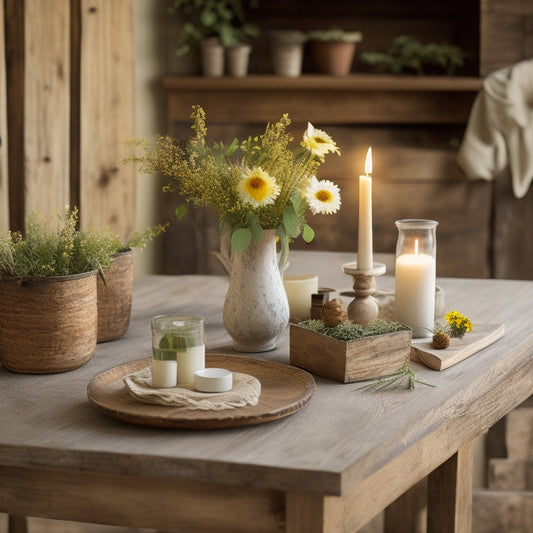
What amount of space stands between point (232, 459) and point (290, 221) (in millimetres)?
524

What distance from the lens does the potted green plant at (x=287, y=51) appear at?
352 cm

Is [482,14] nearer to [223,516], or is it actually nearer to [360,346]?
[360,346]

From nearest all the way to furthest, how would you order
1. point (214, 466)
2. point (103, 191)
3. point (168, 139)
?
1. point (214, 466)
2. point (168, 139)
3. point (103, 191)

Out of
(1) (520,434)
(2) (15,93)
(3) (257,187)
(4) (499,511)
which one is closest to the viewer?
(3) (257,187)

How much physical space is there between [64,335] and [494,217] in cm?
260

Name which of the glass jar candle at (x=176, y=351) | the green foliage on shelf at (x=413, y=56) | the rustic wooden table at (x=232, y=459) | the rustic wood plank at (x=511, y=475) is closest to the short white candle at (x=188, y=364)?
the glass jar candle at (x=176, y=351)

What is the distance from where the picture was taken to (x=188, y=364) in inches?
51.2

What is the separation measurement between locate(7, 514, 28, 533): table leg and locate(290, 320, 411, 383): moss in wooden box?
1110 millimetres

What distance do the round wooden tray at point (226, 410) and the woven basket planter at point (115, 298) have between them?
18 cm

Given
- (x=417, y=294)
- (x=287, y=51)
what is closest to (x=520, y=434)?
(x=417, y=294)

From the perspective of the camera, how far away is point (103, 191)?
328cm

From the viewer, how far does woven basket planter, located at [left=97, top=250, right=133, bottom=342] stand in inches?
61.1

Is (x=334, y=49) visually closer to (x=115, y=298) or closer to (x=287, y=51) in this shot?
(x=287, y=51)

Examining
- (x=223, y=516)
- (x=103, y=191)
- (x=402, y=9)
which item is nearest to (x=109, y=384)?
(x=223, y=516)
